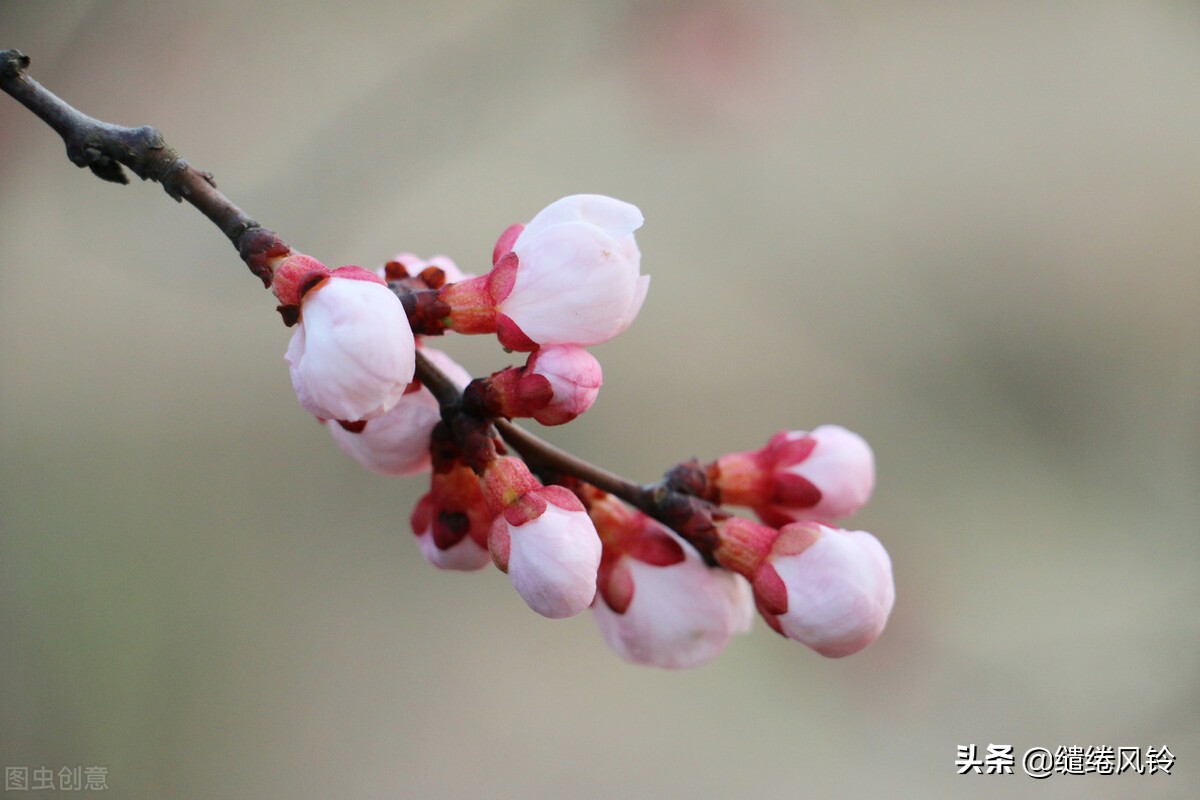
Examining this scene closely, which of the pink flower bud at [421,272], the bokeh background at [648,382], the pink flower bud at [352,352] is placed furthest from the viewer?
the bokeh background at [648,382]

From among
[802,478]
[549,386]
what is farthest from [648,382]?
[549,386]

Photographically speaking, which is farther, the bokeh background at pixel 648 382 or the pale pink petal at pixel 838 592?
the bokeh background at pixel 648 382

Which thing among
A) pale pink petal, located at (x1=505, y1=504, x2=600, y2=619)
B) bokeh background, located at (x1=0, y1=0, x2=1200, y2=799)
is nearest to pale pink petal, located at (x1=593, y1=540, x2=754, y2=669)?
pale pink petal, located at (x1=505, y1=504, x2=600, y2=619)

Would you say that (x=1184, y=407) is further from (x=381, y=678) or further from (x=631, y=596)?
(x=631, y=596)

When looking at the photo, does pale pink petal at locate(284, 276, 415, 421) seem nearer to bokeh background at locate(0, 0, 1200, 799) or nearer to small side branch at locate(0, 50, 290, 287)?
small side branch at locate(0, 50, 290, 287)

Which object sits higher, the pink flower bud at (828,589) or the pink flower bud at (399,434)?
the pink flower bud at (399,434)

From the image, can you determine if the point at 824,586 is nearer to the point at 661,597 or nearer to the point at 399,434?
the point at 661,597

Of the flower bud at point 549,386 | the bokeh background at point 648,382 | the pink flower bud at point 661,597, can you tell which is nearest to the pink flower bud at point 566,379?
the flower bud at point 549,386

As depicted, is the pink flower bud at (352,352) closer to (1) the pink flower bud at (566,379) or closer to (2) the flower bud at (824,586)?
(1) the pink flower bud at (566,379)
